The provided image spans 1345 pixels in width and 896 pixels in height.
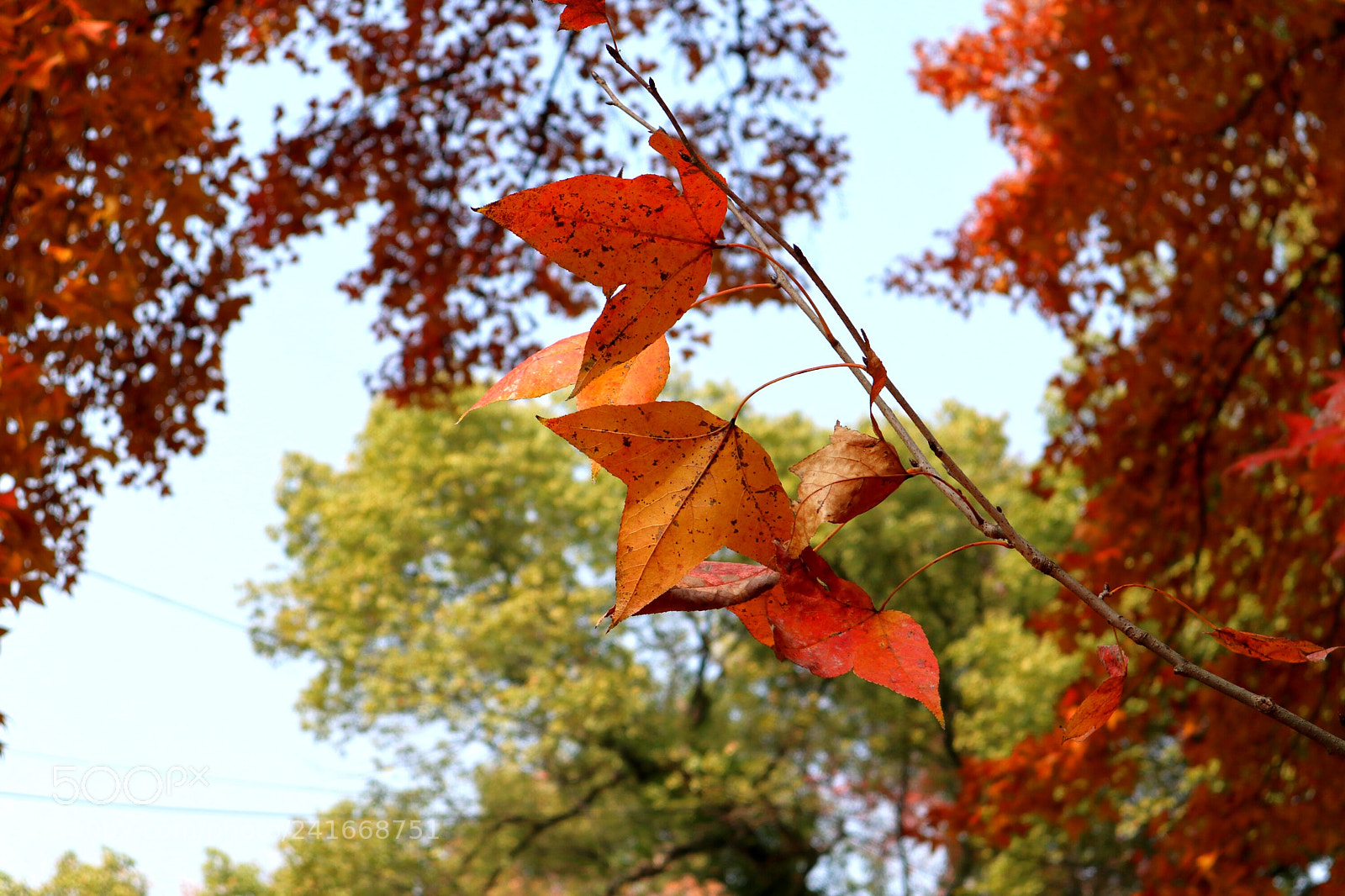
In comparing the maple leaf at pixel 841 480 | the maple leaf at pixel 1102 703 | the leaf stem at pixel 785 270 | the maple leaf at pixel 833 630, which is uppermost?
the leaf stem at pixel 785 270

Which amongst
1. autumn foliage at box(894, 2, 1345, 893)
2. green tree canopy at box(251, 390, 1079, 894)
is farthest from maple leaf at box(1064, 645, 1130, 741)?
green tree canopy at box(251, 390, 1079, 894)

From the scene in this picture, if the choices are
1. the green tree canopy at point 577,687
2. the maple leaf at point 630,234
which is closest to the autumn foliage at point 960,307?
the maple leaf at point 630,234

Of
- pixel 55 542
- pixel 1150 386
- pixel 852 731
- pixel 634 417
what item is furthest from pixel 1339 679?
pixel 852 731

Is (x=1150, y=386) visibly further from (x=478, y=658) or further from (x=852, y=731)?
(x=852, y=731)

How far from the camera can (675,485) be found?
418 millimetres

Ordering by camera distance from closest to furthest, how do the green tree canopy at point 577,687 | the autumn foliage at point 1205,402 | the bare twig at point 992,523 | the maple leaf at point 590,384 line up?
the bare twig at point 992,523 → the maple leaf at point 590,384 → the autumn foliage at point 1205,402 → the green tree canopy at point 577,687

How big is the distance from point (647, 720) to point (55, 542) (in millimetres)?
8239

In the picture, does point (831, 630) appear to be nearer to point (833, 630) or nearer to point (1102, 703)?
point (833, 630)

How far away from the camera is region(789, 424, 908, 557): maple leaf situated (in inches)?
16.6

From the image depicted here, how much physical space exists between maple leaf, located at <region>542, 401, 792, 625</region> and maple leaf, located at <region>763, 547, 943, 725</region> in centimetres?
4

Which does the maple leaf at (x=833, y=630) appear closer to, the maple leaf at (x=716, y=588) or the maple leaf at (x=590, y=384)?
the maple leaf at (x=716, y=588)

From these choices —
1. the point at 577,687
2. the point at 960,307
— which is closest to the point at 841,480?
the point at 960,307

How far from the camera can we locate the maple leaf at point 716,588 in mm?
425

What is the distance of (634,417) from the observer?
1.35ft
